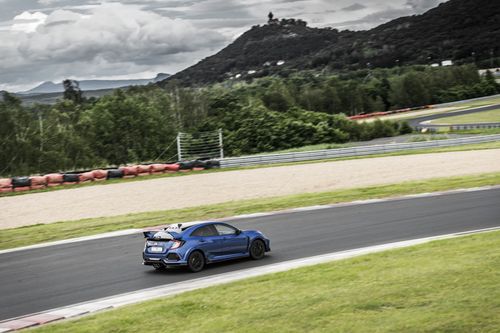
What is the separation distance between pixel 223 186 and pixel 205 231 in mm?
19493

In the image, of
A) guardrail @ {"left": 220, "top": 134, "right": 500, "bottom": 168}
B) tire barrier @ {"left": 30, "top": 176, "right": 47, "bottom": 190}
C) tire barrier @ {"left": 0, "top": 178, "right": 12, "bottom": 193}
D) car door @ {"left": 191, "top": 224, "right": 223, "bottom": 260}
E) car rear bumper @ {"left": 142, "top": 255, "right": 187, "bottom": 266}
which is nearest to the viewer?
car rear bumper @ {"left": 142, "top": 255, "right": 187, "bottom": 266}

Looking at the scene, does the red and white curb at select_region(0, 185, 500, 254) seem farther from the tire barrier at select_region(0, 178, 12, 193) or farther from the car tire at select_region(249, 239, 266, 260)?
the tire barrier at select_region(0, 178, 12, 193)

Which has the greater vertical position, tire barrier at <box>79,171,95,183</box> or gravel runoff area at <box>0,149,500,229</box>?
tire barrier at <box>79,171,95,183</box>

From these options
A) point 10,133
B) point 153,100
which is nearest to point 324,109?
point 153,100

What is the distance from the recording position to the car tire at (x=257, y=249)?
17438 millimetres

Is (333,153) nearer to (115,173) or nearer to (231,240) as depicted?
(115,173)

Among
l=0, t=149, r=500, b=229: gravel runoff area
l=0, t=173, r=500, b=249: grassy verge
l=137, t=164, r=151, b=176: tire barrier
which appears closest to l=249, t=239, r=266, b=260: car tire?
l=0, t=173, r=500, b=249: grassy verge

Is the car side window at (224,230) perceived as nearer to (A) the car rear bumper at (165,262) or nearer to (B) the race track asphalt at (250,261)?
(B) the race track asphalt at (250,261)

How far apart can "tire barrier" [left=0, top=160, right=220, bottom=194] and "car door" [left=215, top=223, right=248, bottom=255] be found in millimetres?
23560

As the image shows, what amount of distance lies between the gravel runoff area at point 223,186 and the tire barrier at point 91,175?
1817 mm

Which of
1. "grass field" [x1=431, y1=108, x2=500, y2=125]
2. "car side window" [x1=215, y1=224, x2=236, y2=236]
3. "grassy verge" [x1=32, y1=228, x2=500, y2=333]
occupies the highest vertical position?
"grass field" [x1=431, y1=108, x2=500, y2=125]

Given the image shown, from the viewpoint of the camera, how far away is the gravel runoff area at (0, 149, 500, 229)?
3005cm

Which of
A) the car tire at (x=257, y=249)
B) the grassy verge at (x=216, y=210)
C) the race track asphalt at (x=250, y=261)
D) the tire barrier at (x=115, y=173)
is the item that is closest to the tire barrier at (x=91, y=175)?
the tire barrier at (x=115, y=173)

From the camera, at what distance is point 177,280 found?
1548 cm
